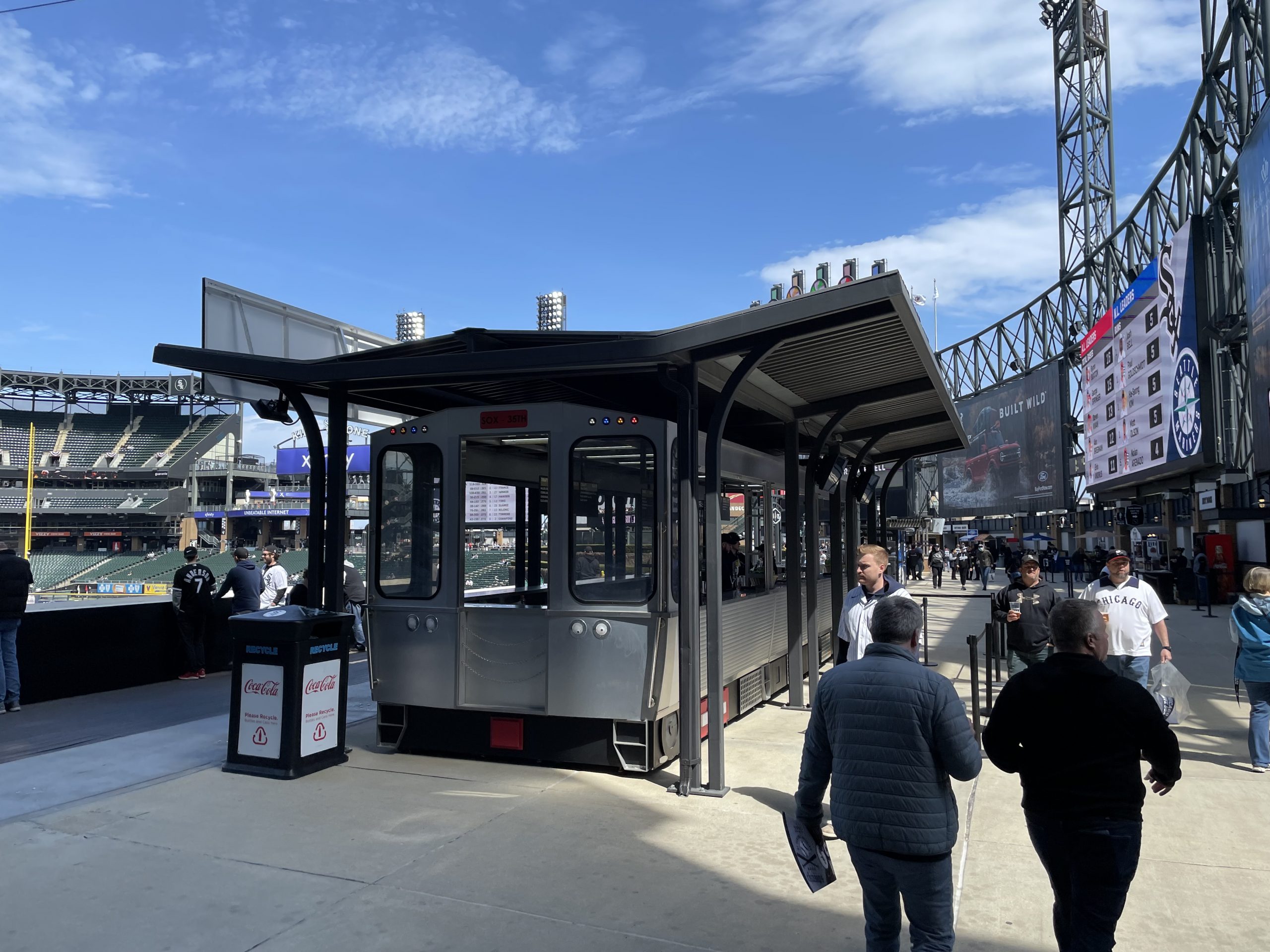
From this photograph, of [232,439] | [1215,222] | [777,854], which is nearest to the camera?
[777,854]

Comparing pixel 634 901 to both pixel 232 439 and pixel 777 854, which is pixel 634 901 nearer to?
pixel 777 854

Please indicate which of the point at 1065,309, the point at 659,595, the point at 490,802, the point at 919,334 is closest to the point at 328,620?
the point at 490,802

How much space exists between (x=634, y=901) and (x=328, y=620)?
3.37 meters

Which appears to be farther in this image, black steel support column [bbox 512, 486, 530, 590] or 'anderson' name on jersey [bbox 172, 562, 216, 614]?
'anderson' name on jersey [bbox 172, 562, 216, 614]

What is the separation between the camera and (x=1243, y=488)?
24.7 metres

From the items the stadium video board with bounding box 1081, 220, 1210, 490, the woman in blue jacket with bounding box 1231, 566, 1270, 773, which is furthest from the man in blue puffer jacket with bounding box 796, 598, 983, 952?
the stadium video board with bounding box 1081, 220, 1210, 490

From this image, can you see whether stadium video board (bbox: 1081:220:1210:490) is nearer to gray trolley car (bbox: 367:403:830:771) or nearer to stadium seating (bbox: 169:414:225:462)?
gray trolley car (bbox: 367:403:830:771)

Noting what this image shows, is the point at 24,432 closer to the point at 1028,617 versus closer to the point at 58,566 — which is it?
the point at 58,566

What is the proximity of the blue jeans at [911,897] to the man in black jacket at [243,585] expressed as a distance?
1011 cm

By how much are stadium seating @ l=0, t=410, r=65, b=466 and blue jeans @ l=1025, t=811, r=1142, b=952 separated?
82311 millimetres

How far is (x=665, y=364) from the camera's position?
21.2 feet

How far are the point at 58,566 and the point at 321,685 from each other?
175 ft

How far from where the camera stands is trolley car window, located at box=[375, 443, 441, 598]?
7336mm

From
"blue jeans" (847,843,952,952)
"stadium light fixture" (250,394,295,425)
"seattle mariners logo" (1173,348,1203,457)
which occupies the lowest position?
"blue jeans" (847,843,952,952)
